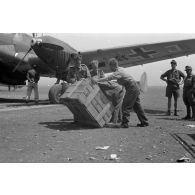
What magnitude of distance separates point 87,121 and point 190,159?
139 inches

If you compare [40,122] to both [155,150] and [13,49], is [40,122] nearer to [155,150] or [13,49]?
[155,150]

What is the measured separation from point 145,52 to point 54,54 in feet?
18.5

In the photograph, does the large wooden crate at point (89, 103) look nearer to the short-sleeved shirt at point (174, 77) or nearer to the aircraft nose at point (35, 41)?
the short-sleeved shirt at point (174, 77)

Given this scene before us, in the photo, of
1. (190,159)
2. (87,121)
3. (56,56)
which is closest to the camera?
(190,159)

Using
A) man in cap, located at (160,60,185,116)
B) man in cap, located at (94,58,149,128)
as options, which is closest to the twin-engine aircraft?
man in cap, located at (160,60,185,116)

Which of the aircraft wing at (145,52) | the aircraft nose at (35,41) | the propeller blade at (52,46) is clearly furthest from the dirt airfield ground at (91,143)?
the aircraft wing at (145,52)

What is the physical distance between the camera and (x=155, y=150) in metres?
4.87

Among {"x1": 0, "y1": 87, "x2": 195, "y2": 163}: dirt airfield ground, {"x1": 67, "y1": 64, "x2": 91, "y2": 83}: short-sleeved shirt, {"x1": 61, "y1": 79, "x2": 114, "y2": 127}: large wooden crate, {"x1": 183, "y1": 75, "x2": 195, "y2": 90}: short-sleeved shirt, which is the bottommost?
{"x1": 0, "y1": 87, "x2": 195, "y2": 163}: dirt airfield ground

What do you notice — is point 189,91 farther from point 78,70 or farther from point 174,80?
point 78,70

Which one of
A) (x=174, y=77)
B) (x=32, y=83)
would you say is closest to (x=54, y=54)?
(x=32, y=83)

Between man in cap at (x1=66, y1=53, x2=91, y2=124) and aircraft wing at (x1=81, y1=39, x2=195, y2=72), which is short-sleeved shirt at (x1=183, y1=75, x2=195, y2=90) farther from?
aircraft wing at (x1=81, y1=39, x2=195, y2=72)

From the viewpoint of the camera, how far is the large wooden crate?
6.96m

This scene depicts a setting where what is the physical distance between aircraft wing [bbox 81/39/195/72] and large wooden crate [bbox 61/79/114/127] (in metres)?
8.55
